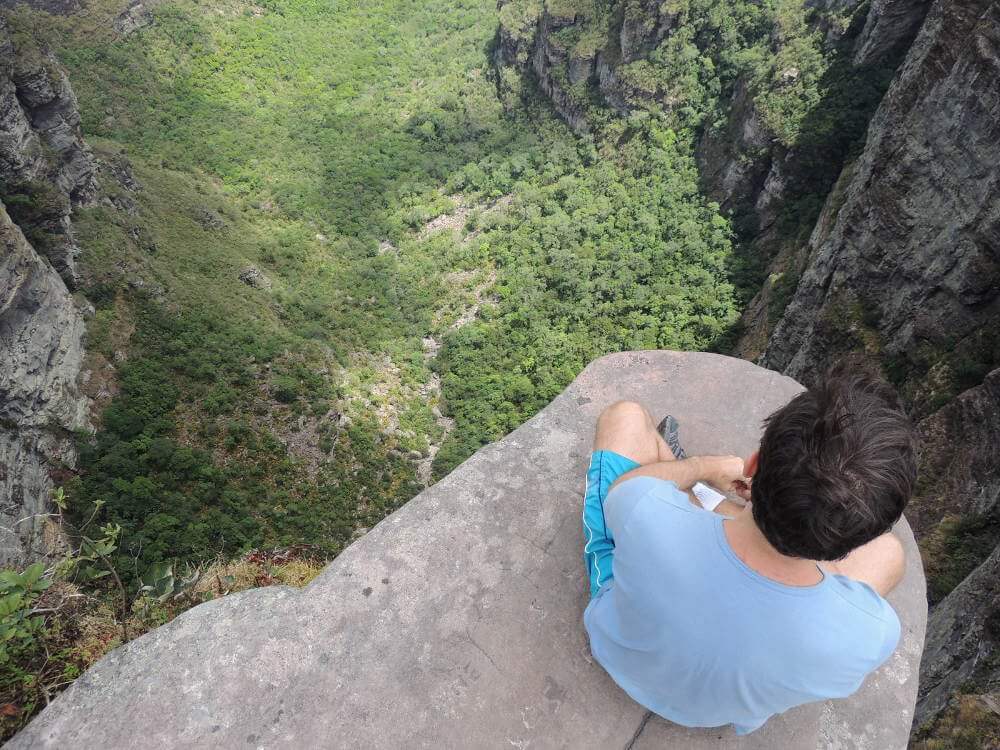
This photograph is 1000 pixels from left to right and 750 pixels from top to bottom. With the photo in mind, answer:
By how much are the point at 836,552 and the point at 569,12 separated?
156ft

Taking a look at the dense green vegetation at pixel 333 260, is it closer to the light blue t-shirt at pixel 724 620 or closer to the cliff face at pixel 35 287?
the cliff face at pixel 35 287

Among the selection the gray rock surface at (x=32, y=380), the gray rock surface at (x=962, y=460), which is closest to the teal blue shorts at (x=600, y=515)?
the gray rock surface at (x=962, y=460)

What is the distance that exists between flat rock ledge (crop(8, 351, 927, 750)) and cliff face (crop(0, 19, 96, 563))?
8.56 metres

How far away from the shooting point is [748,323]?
23.3m

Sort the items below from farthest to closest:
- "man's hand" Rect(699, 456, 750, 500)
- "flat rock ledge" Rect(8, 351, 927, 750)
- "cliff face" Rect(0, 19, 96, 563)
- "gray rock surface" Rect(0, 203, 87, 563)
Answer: "cliff face" Rect(0, 19, 96, 563) < "gray rock surface" Rect(0, 203, 87, 563) < "man's hand" Rect(699, 456, 750, 500) < "flat rock ledge" Rect(8, 351, 927, 750)

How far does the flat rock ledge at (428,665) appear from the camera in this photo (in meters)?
2.58

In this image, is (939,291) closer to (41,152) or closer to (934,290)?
(934,290)

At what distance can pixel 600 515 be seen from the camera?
2.76 meters

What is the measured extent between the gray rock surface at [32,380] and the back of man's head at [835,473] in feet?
48.7

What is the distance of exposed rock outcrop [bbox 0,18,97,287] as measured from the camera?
675 inches

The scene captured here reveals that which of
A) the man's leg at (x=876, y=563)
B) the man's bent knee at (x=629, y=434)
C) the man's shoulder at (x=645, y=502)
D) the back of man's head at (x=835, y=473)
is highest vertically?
the back of man's head at (x=835, y=473)

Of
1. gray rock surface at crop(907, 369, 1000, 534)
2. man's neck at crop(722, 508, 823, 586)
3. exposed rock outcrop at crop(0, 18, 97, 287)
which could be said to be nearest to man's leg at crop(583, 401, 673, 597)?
man's neck at crop(722, 508, 823, 586)

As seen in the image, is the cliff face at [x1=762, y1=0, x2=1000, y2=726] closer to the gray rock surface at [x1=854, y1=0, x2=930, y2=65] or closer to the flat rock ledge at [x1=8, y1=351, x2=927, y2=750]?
the flat rock ledge at [x1=8, y1=351, x2=927, y2=750]

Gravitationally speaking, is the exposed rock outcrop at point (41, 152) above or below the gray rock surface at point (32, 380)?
above
